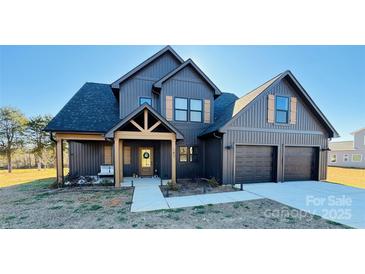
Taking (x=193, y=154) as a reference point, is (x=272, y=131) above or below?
above

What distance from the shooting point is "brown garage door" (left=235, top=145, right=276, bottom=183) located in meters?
9.14

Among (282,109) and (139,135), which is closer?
(139,135)

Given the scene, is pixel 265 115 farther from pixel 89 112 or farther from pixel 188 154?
pixel 89 112

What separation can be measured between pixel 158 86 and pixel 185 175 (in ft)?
18.9

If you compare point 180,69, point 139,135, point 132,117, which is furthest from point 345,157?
point 132,117

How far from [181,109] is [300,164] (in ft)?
26.6

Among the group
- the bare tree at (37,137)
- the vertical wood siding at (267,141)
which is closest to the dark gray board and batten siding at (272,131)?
the vertical wood siding at (267,141)

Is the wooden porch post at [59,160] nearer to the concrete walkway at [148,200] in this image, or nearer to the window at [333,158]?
the concrete walkway at [148,200]

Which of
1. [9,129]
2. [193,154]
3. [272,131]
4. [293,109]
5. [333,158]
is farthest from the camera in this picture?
[333,158]

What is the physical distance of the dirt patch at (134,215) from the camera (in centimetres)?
428

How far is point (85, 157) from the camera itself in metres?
11.1

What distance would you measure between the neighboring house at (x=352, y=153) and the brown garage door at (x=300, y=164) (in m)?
19.8

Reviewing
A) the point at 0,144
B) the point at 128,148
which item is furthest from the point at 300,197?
the point at 0,144

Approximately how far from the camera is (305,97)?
9.80 metres
